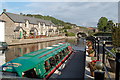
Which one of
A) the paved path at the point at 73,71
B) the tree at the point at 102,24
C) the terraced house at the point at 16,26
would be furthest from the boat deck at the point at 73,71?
the tree at the point at 102,24

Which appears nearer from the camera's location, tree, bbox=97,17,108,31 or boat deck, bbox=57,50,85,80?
boat deck, bbox=57,50,85,80

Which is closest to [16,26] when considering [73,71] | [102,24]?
[73,71]

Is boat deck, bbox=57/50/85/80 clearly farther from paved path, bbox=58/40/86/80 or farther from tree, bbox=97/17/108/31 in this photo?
tree, bbox=97/17/108/31

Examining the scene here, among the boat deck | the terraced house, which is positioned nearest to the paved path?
the boat deck

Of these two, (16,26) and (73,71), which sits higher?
(16,26)

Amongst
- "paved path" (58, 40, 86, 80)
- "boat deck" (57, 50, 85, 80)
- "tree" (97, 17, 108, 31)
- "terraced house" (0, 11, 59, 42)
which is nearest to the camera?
"paved path" (58, 40, 86, 80)

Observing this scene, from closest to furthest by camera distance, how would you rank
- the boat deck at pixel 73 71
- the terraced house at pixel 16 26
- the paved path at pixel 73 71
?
the paved path at pixel 73 71 → the boat deck at pixel 73 71 → the terraced house at pixel 16 26

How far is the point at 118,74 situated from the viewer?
7.94 ft

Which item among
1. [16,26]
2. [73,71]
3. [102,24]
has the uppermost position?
[102,24]

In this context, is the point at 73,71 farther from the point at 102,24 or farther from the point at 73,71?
the point at 102,24

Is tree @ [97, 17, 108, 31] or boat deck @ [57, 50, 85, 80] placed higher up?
tree @ [97, 17, 108, 31]

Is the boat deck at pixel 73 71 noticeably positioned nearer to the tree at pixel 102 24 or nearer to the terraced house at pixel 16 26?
the terraced house at pixel 16 26

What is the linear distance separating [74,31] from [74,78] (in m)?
70.2

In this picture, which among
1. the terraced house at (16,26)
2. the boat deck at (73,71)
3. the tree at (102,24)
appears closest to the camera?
the boat deck at (73,71)
